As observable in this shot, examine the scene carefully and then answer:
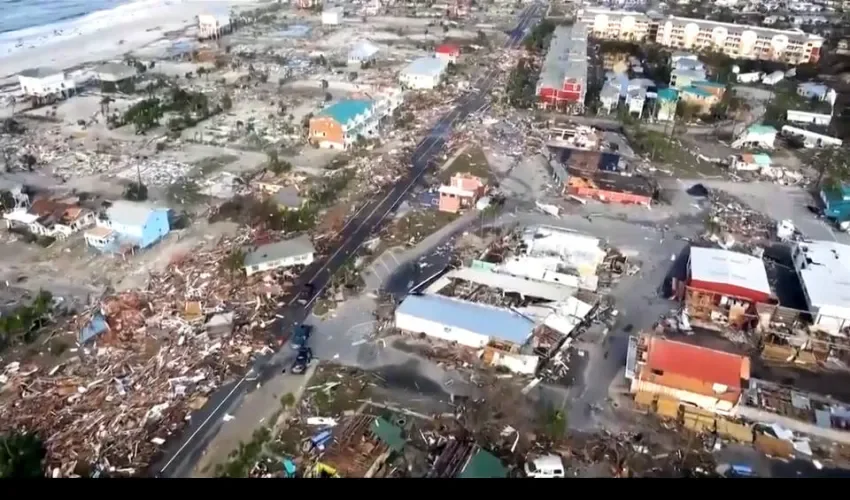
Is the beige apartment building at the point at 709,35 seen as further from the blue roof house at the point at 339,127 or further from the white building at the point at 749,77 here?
the blue roof house at the point at 339,127

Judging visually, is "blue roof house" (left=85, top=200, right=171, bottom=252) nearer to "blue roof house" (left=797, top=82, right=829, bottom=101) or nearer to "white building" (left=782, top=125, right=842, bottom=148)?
"white building" (left=782, top=125, right=842, bottom=148)

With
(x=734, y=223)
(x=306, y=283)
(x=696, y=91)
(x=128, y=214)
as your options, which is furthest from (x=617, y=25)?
(x=128, y=214)

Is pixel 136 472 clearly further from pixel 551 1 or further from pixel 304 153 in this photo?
pixel 551 1

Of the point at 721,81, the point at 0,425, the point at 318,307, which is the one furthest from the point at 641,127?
the point at 0,425

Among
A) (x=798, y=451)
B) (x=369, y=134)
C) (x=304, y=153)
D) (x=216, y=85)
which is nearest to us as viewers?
(x=798, y=451)

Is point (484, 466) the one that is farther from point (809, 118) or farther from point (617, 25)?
point (617, 25)
